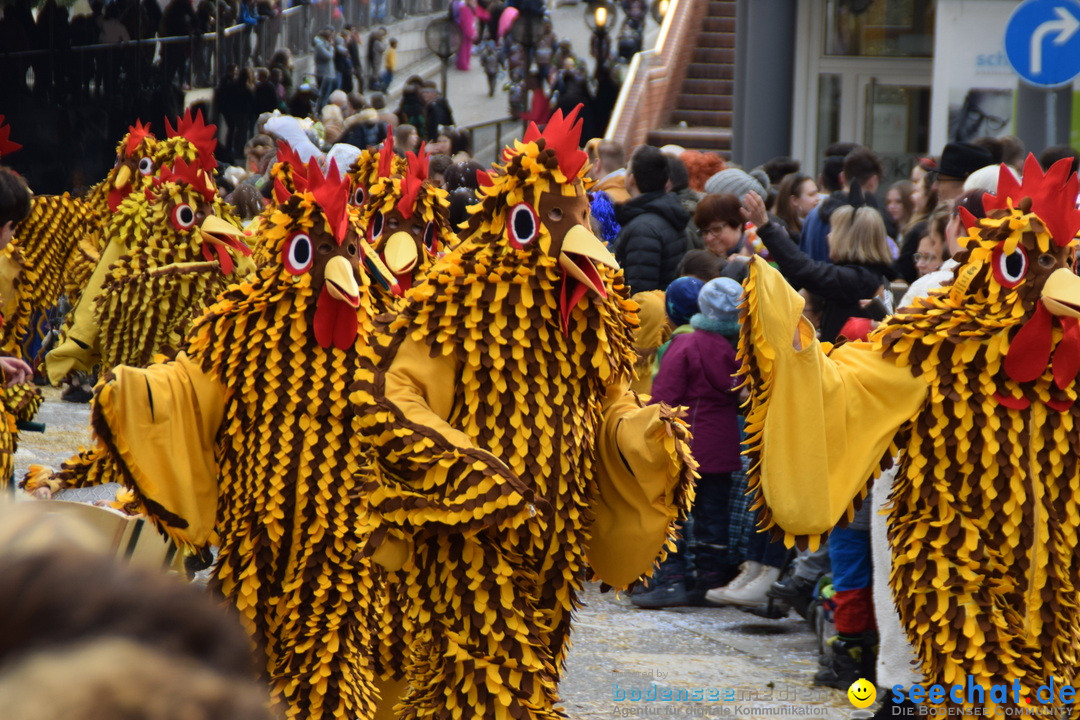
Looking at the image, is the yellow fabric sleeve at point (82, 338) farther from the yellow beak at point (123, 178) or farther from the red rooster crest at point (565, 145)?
the red rooster crest at point (565, 145)

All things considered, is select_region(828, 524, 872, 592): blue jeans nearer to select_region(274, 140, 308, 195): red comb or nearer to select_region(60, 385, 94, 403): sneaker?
select_region(274, 140, 308, 195): red comb

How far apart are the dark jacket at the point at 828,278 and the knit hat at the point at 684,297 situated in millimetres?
483

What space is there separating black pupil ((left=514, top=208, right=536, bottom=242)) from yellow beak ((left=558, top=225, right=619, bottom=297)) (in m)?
0.11

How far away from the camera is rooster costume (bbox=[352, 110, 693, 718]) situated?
12.1 feet

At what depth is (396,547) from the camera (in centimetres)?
379

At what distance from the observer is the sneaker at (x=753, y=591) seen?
7.13 meters

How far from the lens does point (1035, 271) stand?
3996mm

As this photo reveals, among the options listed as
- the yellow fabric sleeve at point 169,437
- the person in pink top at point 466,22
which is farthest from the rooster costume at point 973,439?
the person in pink top at point 466,22

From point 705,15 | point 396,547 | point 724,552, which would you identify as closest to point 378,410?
point 396,547

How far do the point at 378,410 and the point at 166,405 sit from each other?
0.83 m

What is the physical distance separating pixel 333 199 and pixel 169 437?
89 centimetres

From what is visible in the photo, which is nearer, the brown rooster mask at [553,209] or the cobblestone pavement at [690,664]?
the brown rooster mask at [553,209]

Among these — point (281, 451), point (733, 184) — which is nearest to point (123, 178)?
point (733, 184)

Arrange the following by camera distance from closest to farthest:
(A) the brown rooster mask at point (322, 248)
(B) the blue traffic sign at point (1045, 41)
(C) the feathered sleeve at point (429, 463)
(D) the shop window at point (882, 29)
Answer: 1. (C) the feathered sleeve at point (429, 463)
2. (A) the brown rooster mask at point (322, 248)
3. (B) the blue traffic sign at point (1045, 41)
4. (D) the shop window at point (882, 29)
